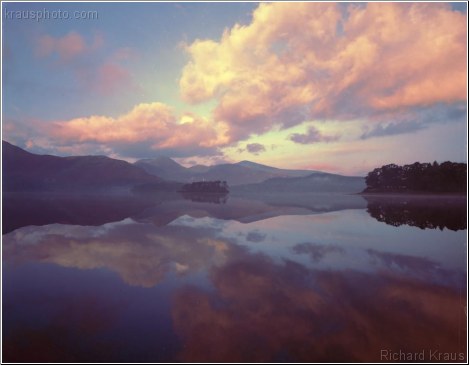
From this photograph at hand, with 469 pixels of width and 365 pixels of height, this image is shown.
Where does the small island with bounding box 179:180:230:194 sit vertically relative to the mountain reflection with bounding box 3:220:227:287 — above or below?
above

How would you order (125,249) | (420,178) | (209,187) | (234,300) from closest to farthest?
(234,300) < (125,249) < (420,178) < (209,187)

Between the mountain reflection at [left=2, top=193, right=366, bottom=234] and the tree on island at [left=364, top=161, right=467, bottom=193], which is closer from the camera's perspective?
the mountain reflection at [left=2, top=193, right=366, bottom=234]

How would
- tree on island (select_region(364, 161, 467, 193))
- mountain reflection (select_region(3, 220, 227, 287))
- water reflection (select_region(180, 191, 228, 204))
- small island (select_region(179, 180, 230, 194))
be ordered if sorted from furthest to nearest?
small island (select_region(179, 180, 230, 194)) → tree on island (select_region(364, 161, 467, 193)) → water reflection (select_region(180, 191, 228, 204)) → mountain reflection (select_region(3, 220, 227, 287))

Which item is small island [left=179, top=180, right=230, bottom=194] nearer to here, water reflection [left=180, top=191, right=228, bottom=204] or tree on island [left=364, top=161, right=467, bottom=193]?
water reflection [left=180, top=191, right=228, bottom=204]

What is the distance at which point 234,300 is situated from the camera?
1178 cm

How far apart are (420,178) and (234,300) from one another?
10979 cm

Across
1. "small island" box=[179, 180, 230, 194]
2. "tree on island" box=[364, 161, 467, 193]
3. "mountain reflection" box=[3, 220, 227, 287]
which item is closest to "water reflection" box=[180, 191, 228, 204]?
"small island" box=[179, 180, 230, 194]

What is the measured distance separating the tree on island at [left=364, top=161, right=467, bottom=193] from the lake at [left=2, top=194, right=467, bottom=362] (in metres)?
87.5

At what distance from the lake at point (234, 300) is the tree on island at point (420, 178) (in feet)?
287

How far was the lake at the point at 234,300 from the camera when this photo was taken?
8766 mm

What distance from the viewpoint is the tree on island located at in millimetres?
87188

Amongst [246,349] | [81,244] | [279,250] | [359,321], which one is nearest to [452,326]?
[359,321]

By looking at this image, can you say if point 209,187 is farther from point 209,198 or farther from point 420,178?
point 420,178

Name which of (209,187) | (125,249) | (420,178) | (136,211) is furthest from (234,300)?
(209,187)
